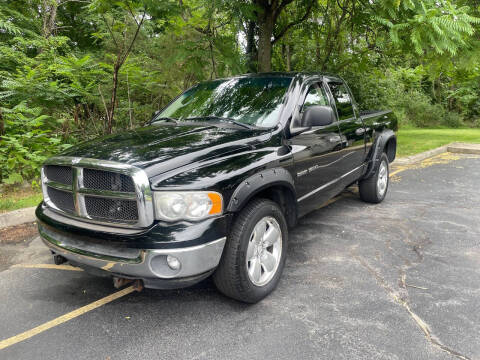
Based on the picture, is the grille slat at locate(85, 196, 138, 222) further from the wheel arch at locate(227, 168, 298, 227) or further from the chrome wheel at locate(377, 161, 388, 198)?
the chrome wheel at locate(377, 161, 388, 198)

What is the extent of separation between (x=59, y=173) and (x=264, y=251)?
1.77 meters

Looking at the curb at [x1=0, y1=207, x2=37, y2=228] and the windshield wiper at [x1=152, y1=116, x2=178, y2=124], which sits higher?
the windshield wiper at [x1=152, y1=116, x2=178, y2=124]

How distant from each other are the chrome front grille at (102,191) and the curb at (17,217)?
8.71ft

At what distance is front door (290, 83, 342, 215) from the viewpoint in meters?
3.51

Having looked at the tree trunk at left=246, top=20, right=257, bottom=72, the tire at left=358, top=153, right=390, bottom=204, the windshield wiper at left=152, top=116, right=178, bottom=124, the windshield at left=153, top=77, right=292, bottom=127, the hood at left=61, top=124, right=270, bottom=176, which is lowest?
the tire at left=358, top=153, right=390, bottom=204

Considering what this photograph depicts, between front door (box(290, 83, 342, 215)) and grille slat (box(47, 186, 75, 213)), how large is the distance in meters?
1.97

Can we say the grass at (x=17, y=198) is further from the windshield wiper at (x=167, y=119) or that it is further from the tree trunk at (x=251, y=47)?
the tree trunk at (x=251, y=47)

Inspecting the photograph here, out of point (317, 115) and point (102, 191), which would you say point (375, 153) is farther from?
point (102, 191)

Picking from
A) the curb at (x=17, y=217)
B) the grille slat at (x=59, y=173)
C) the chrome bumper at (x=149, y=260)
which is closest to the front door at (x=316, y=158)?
the chrome bumper at (x=149, y=260)

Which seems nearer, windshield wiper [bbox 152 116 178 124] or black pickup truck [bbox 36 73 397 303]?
black pickup truck [bbox 36 73 397 303]

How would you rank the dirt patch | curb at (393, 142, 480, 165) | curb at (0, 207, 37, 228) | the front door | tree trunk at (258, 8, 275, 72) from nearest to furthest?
the front door < the dirt patch < curb at (0, 207, 37, 228) < tree trunk at (258, 8, 275, 72) < curb at (393, 142, 480, 165)

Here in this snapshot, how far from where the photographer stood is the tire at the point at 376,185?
5531 millimetres

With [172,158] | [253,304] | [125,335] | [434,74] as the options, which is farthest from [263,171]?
[434,74]

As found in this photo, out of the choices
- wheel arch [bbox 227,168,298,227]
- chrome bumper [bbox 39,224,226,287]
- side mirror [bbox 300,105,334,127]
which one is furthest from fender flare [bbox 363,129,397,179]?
chrome bumper [bbox 39,224,226,287]
